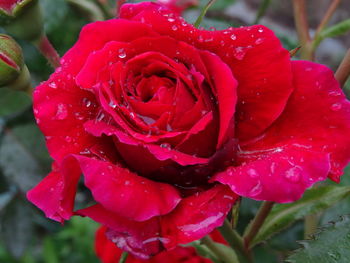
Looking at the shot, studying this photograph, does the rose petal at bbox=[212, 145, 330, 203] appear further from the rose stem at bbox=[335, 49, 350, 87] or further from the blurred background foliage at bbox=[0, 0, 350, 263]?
the blurred background foliage at bbox=[0, 0, 350, 263]

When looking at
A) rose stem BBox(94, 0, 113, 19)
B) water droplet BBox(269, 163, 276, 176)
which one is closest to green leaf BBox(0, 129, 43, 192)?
rose stem BBox(94, 0, 113, 19)

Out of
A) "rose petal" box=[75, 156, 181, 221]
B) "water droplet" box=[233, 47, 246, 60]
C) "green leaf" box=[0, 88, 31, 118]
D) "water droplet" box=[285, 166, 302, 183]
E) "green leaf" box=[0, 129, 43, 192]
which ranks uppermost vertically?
"water droplet" box=[233, 47, 246, 60]

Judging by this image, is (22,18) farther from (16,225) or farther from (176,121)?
(16,225)

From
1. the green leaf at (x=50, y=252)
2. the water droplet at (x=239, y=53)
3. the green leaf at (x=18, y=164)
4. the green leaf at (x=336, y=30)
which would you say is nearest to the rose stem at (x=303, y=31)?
the green leaf at (x=336, y=30)

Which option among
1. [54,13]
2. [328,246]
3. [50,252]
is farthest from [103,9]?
[50,252]

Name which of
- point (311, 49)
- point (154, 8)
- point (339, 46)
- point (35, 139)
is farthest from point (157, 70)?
point (339, 46)

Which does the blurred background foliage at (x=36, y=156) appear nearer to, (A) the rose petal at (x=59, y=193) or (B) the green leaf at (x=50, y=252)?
(B) the green leaf at (x=50, y=252)
